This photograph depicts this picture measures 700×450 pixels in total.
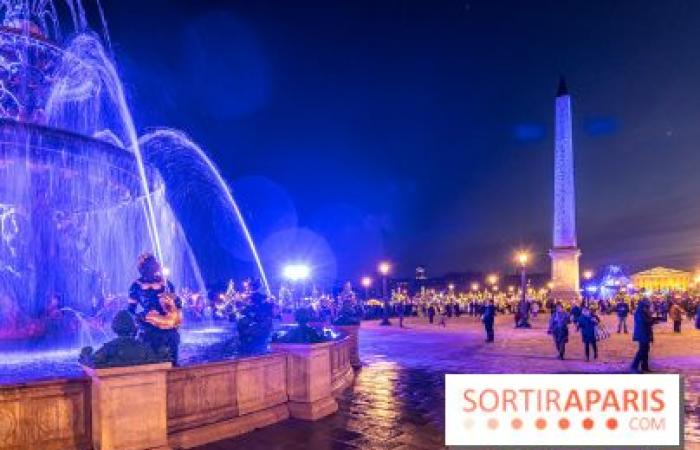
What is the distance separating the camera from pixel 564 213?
5131 cm

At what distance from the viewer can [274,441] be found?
778cm

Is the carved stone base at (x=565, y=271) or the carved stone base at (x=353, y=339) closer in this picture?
the carved stone base at (x=353, y=339)

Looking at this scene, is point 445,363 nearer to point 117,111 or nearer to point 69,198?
point 69,198

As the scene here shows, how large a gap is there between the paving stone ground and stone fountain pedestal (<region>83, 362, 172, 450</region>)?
88 centimetres

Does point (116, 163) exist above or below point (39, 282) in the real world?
above

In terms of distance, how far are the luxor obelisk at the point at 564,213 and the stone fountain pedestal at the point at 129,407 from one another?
153 ft

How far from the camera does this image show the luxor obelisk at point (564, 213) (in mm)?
50219

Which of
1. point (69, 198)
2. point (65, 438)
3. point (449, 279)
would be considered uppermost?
point (69, 198)

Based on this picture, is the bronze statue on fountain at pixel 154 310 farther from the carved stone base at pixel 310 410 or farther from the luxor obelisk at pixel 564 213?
the luxor obelisk at pixel 564 213

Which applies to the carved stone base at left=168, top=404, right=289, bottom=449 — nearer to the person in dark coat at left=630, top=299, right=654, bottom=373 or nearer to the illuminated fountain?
the illuminated fountain

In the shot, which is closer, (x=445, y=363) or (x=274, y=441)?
(x=274, y=441)

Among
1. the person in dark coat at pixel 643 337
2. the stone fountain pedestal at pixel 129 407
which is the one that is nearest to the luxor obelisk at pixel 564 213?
the person in dark coat at pixel 643 337

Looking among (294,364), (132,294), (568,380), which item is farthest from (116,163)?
(568,380)

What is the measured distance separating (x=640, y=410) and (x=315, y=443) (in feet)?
14.5
